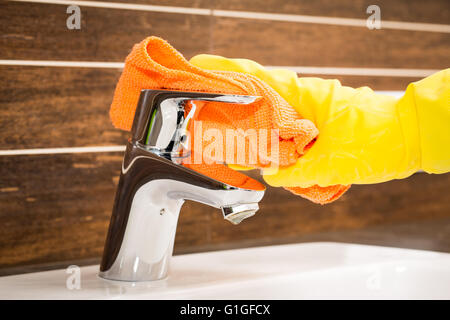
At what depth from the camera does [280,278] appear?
1.85 feet

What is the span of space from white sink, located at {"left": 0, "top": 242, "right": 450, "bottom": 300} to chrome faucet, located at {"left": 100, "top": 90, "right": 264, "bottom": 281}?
0.02 meters

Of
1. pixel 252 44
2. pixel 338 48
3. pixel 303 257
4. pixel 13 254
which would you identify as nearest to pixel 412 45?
pixel 338 48

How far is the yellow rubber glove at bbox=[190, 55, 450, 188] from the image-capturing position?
0.42 meters

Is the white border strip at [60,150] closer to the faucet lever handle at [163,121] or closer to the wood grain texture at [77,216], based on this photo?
the wood grain texture at [77,216]

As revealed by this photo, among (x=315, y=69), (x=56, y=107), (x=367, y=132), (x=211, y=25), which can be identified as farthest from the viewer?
(x=315, y=69)

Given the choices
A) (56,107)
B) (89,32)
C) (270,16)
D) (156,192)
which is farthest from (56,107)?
(270,16)

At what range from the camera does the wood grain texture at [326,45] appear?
84 centimetres

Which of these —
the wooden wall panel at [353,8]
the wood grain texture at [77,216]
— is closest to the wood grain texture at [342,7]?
the wooden wall panel at [353,8]

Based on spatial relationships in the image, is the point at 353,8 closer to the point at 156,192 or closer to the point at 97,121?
the point at 97,121

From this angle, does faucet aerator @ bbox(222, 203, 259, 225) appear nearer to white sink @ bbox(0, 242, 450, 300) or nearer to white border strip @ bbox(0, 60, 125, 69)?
white sink @ bbox(0, 242, 450, 300)

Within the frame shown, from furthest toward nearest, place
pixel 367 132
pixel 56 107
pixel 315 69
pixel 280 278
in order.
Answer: pixel 315 69 → pixel 56 107 → pixel 280 278 → pixel 367 132

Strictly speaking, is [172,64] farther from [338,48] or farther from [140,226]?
[338,48]

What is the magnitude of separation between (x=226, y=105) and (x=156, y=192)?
4.1 inches

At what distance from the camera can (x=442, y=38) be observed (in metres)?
1.12
